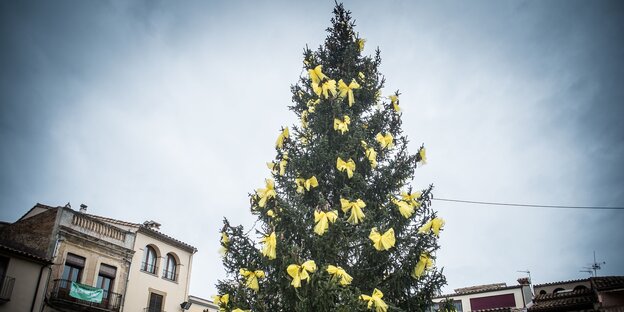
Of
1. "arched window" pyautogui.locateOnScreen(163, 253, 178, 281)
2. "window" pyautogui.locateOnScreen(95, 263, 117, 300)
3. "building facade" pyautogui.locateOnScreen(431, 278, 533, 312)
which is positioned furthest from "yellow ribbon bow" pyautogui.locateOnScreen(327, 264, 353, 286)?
"building facade" pyautogui.locateOnScreen(431, 278, 533, 312)

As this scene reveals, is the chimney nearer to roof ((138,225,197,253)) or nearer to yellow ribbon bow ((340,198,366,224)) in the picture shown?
roof ((138,225,197,253))

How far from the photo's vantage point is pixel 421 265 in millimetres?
6633

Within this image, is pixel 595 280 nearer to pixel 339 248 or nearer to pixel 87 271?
pixel 339 248

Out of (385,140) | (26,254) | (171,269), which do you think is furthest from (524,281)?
(26,254)

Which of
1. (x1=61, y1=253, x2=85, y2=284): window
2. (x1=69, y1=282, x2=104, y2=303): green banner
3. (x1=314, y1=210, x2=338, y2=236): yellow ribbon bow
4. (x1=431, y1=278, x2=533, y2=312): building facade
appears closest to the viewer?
(x1=314, y1=210, x2=338, y2=236): yellow ribbon bow

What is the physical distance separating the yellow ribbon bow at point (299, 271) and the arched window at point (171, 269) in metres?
19.9

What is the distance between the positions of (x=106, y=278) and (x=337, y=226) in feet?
59.4

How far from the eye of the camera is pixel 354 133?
313 inches

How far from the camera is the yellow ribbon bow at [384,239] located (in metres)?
6.14

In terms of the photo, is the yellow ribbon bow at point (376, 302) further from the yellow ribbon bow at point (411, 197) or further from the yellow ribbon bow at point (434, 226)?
the yellow ribbon bow at point (411, 197)

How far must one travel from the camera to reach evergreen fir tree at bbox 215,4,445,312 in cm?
630

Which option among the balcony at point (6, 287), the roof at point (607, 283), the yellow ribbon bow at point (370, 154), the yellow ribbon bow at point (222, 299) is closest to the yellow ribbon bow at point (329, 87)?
the yellow ribbon bow at point (370, 154)

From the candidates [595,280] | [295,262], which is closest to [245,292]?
[295,262]

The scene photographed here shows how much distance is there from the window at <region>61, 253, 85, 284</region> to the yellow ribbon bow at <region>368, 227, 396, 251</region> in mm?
17701
